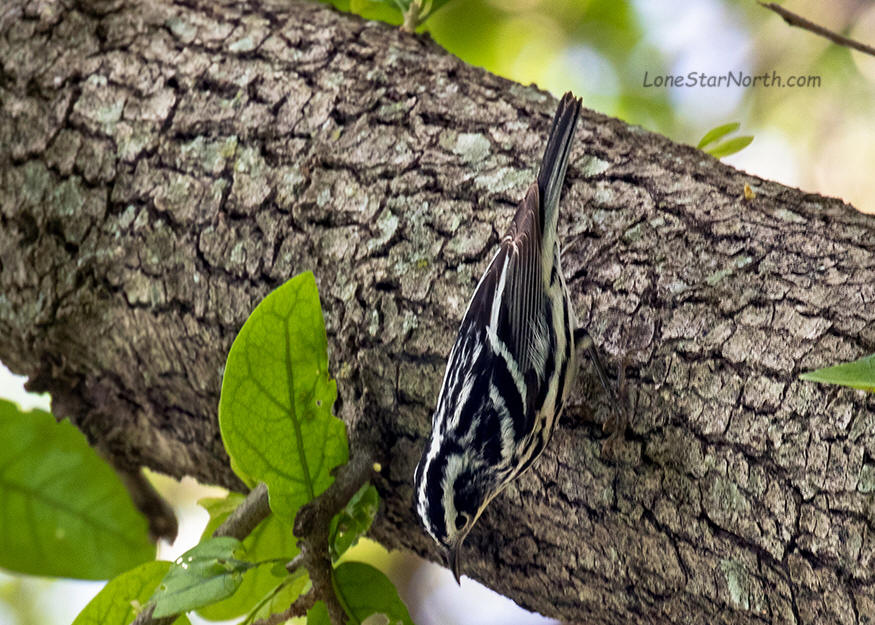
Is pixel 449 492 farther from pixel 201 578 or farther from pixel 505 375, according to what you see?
pixel 201 578

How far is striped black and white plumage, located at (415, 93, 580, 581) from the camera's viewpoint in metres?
1.72

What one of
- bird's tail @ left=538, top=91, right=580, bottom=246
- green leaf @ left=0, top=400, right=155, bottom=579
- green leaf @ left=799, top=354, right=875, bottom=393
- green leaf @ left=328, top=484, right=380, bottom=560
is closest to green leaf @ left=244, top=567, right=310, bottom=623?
green leaf @ left=328, top=484, right=380, bottom=560

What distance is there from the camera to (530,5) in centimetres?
337

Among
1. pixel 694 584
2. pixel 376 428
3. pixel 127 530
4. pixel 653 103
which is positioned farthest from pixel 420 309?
pixel 653 103

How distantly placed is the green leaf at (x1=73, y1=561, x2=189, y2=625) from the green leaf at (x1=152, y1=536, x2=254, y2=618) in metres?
0.12

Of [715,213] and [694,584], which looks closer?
[694,584]

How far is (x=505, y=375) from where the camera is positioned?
1887 mm

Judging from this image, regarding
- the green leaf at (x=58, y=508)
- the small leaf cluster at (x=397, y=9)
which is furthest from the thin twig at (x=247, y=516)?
the small leaf cluster at (x=397, y=9)

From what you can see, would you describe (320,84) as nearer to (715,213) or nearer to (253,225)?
(253,225)

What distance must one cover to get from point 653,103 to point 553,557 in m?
2.34

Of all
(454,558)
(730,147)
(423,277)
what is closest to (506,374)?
(423,277)

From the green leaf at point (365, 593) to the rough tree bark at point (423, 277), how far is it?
0.28 meters

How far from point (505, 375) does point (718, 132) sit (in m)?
0.92

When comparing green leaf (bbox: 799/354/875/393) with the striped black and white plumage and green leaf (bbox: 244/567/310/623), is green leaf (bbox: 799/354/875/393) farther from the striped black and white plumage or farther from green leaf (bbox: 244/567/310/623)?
green leaf (bbox: 244/567/310/623)
